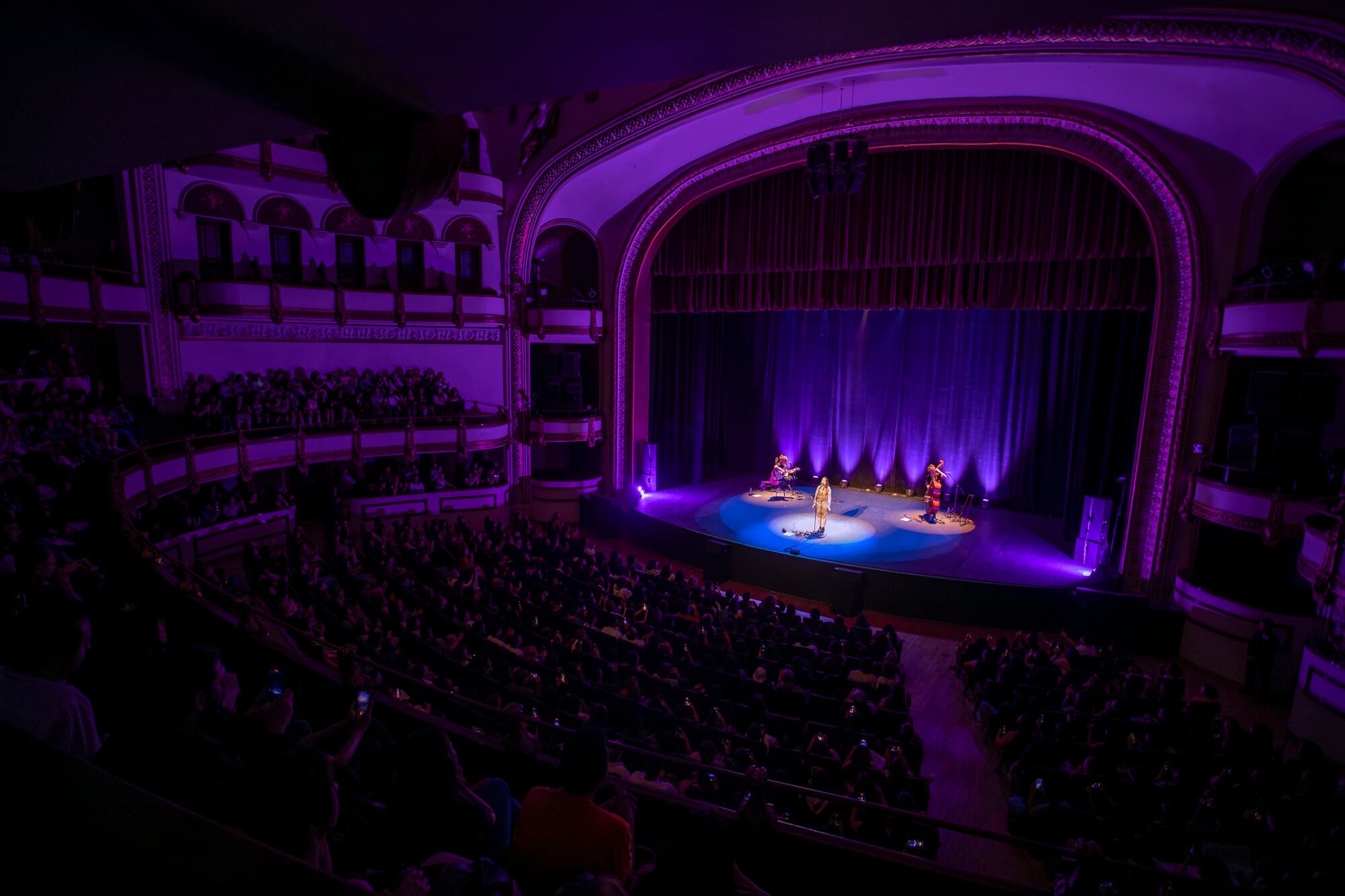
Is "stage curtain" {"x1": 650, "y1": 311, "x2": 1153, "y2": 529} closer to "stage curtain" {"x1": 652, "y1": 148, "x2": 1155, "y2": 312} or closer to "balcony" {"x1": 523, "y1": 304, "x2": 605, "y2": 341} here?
"stage curtain" {"x1": 652, "y1": 148, "x2": 1155, "y2": 312}

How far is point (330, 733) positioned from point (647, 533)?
14231 mm

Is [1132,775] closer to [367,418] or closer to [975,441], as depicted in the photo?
[975,441]

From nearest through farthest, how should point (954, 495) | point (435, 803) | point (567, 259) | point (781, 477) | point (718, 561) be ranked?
point (435, 803)
point (718, 561)
point (954, 495)
point (781, 477)
point (567, 259)

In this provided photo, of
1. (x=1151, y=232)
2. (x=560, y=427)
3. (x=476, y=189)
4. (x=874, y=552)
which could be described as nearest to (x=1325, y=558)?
(x=1151, y=232)

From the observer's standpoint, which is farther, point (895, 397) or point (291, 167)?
point (895, 397)

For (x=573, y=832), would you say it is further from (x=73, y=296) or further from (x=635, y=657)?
(x=73, y=296)

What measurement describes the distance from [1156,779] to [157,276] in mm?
18300

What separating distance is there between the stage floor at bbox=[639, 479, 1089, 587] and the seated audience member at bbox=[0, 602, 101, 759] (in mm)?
12511

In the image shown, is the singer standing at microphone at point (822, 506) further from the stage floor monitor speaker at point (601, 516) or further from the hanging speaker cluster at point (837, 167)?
the hanging speaker cluster at point (837, 167)

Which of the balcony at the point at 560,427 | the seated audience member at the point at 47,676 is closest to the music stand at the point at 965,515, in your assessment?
the balcony at the point at 560,427

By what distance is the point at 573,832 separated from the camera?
93.2 inches

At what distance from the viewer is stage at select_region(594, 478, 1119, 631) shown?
42.1 ft

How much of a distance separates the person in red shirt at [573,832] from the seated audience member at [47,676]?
1.61 meters

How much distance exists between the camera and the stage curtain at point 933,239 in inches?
543
